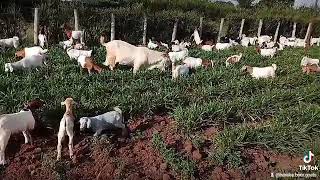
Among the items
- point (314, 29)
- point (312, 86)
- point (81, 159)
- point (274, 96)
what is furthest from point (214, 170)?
point (314, 29)

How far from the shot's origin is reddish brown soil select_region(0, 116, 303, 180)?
6328 mm

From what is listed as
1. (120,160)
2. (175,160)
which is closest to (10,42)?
(120,160)

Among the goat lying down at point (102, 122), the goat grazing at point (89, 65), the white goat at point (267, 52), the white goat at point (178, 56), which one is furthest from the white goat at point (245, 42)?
the goat lying down at point (102, 122)

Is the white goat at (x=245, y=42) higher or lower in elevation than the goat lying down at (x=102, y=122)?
lower

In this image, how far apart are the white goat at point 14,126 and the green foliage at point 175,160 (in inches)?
70.7

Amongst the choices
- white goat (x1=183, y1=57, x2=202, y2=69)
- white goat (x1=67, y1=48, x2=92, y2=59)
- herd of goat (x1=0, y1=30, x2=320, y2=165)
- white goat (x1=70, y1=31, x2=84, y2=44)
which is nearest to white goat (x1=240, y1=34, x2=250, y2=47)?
herd of goat (x1=0, y1=30, x2=320, y2=165)

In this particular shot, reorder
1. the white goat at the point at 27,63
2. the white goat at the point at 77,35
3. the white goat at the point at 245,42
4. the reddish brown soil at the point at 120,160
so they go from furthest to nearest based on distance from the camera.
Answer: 1. the white goat at the point at 245,42
2. the white goat at the point at 77,35
3. the white goat at the point at 27,63
4. the reddish brown soil at the point at 120,160

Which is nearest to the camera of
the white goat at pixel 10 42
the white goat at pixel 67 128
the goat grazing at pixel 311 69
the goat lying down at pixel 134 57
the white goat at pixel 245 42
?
the white goat at pixel 67 128

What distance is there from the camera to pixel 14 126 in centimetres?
656

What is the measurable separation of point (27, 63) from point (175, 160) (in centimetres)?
475

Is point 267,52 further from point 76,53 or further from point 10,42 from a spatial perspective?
point 10,42

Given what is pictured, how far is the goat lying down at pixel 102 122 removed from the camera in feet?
22.9

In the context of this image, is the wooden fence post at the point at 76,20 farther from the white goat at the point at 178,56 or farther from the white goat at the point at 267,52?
the white goat at the point at 267,52

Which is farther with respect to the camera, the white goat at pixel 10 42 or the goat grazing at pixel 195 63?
the white goat at pixel 10 42
